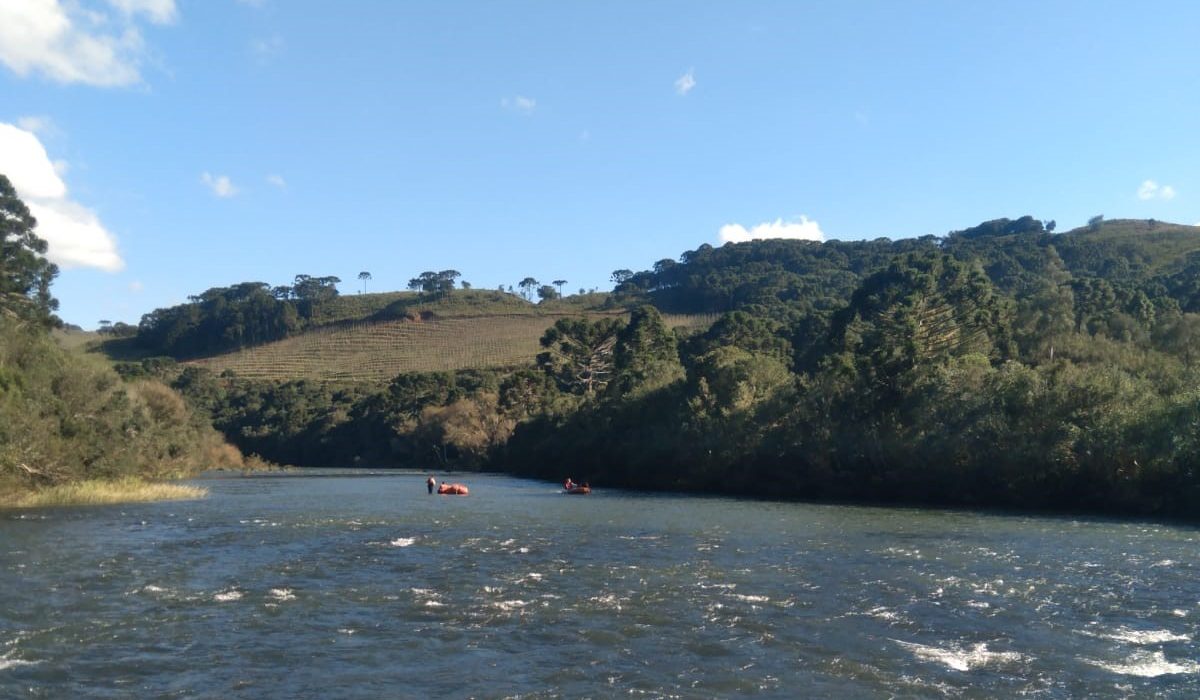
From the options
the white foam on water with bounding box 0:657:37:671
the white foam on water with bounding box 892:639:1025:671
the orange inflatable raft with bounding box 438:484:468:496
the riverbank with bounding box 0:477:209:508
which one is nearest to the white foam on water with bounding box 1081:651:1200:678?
the white foam on water with bounding box 892:639:1025:671

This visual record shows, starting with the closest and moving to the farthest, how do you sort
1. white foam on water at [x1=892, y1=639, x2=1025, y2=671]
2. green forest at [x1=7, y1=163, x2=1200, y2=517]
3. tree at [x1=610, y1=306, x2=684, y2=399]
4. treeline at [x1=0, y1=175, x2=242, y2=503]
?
1. white foam on water at [x1=892, y1=639, x2=1025, y2=671]
2. treeline at [x1=0, y1=175, x2=242, y2=503]
3. green forest at [x1=7, y1=163, x2=1200, y2=517]
4. tree at [x1=610, y1=306, x2=684, y2=399]

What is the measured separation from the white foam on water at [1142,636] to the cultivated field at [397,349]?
14085 centimetres

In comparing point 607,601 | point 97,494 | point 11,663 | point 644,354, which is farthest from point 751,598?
point 644,354

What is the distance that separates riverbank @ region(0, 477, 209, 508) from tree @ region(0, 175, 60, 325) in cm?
2263

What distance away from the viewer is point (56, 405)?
4844 cm

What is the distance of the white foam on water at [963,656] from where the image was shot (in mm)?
15828

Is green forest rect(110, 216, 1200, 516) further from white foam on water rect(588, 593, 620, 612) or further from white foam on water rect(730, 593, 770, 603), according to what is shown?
white foam on water rect(588, 593, 620, 612)

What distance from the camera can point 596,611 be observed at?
2019 centimetres

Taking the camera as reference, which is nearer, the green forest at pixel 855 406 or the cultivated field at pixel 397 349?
the green forest at pixel 855 406

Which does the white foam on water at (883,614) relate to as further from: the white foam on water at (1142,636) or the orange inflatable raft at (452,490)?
the orange inflatable raft at (452,490)

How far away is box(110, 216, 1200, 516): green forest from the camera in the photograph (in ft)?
155

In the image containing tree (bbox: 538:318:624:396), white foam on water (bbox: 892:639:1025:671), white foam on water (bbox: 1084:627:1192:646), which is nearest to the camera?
white foam on water (bbox: 892:639:1025:671)

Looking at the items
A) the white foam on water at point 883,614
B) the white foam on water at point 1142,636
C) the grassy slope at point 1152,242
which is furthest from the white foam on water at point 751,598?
the grassy slope at point 1152,242

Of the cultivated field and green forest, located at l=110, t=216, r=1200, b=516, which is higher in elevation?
the cultivated field
